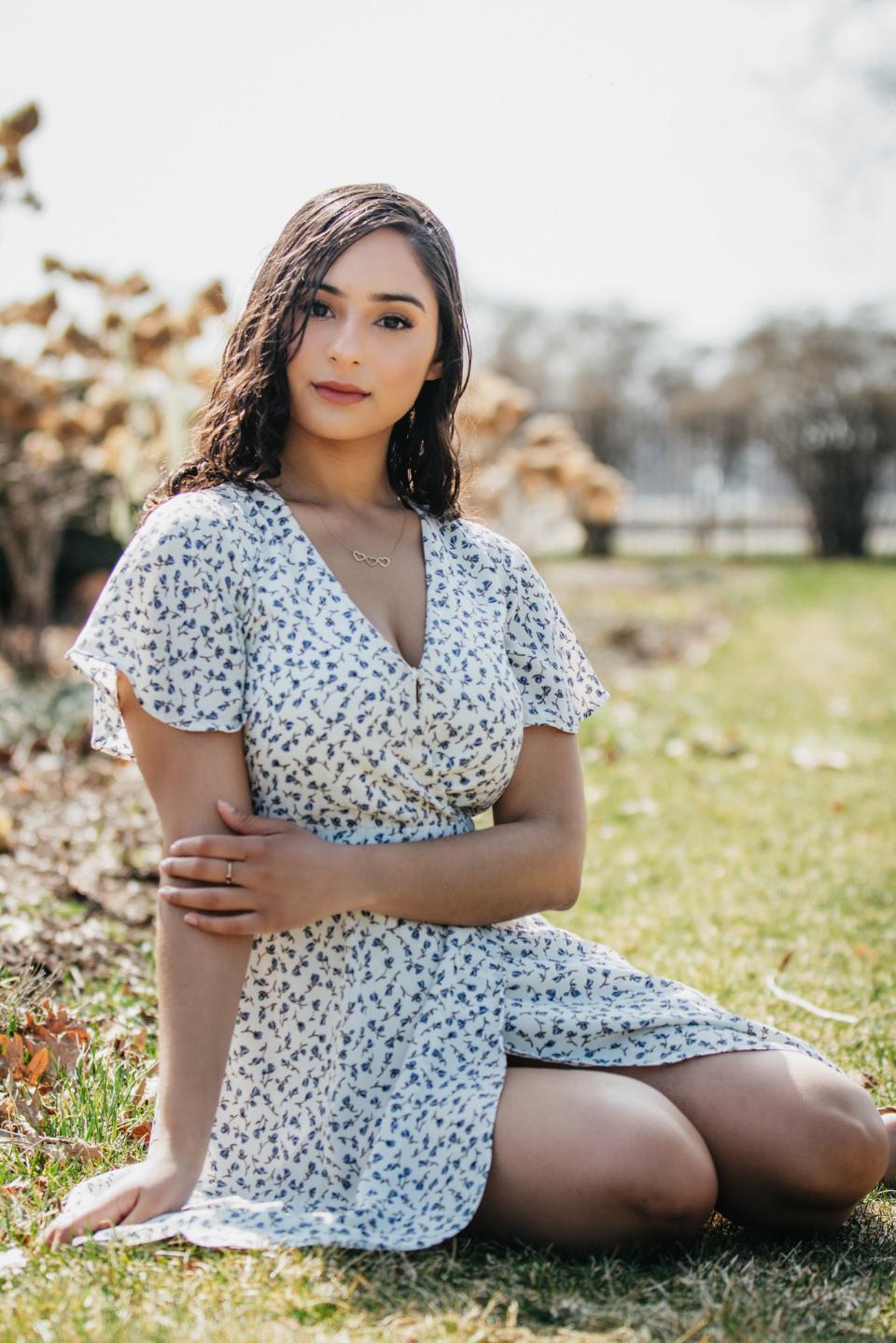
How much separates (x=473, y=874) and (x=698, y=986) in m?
1.37

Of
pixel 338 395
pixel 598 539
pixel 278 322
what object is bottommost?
pixel 598 539

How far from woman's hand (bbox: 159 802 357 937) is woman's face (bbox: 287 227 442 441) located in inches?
26.6

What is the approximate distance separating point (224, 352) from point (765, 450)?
774 inches

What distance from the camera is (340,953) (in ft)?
6.96

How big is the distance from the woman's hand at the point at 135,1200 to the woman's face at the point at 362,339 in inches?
44.5

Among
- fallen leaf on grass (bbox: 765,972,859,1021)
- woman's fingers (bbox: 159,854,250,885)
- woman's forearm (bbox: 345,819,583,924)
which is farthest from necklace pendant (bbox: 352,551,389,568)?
fallen leaf on grass (bbox: 765,972,859,1021)

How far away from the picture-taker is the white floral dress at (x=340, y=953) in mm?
2006

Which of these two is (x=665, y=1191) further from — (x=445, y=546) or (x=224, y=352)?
(x=224, y=352)

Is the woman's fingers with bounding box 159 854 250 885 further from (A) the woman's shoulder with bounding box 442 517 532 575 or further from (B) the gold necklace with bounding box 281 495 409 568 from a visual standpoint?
(A) the woman's shoulder with bounding box 442 517 532 575

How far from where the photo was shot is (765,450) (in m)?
21.2

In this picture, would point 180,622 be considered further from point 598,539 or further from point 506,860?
point 598,539

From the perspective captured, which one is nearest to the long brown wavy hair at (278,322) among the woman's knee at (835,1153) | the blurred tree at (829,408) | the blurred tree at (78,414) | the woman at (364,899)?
the woman at (364,899)

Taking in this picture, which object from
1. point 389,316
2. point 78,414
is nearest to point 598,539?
point 78,414

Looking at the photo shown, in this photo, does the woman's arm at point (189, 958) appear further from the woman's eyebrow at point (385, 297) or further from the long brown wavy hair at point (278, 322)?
the woman's eyebrow at point (385, 297)
